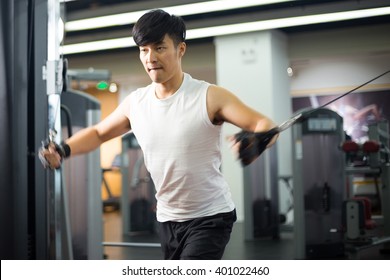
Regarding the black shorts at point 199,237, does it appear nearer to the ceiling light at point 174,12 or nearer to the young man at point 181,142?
the young man at point 181,142

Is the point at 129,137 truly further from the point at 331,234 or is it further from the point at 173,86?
the point at 173,86

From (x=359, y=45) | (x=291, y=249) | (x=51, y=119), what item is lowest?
(x=291, y=249)

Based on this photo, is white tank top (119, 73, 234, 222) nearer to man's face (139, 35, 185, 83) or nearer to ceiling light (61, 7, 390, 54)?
man's face (139, 35, 185, 83)

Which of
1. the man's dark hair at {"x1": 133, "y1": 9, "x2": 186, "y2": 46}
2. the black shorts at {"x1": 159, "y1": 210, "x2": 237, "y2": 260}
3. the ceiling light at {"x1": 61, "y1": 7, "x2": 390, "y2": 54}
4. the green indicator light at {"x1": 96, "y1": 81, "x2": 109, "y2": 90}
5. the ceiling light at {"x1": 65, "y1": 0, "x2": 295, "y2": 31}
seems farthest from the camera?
the green indicator light at {"x1": 96, "y1": 81, "x2": 109, "y2": 90}

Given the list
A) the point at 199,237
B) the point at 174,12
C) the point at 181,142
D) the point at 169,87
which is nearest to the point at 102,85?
the point at 174,12

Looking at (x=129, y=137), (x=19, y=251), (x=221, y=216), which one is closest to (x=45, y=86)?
(x=19, y=251)

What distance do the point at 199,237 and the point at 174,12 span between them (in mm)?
1345

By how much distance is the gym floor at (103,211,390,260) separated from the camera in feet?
10.8

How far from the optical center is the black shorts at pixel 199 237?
1.90 meters

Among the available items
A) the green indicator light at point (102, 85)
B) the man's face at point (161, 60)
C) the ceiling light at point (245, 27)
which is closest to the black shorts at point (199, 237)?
the man's face at point (161, 60)

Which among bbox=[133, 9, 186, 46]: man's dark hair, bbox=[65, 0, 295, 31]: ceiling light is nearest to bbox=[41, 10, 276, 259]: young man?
bbox=[133, 9, 186, 46]: man's dark hair

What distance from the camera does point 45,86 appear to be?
2938 mm

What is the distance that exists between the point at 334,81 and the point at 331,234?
4.83 feet

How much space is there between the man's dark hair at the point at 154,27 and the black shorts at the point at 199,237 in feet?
2.19
